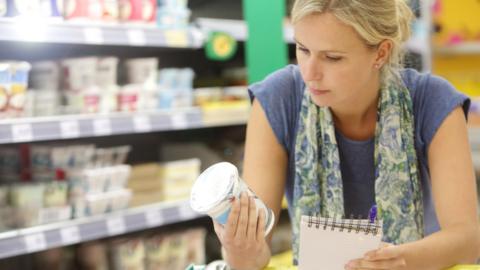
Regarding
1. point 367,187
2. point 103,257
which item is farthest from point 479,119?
point 367,187

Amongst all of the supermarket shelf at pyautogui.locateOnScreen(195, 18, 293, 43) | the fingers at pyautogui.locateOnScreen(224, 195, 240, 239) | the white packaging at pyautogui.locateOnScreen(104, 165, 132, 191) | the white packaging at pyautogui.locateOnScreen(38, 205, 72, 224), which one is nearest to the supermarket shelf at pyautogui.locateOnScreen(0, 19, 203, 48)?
the supermarket shelf at pyautogui.locateOnScreen(195, 18, 293, 43)

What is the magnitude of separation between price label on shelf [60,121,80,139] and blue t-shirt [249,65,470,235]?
114cm

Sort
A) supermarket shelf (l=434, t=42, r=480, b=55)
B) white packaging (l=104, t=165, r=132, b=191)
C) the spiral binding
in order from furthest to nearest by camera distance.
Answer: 1. supermarket shelf (l=434, t=42, r=480, b=55)
2. white packaging (l=104, t=165, r=132, b=191)
3. the spiral binding

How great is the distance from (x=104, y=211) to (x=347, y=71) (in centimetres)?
162

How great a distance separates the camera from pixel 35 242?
242cm

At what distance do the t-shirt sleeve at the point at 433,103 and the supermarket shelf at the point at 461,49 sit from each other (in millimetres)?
2968

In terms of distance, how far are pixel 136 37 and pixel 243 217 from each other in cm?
172

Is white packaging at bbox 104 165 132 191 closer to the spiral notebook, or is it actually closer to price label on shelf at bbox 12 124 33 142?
price label on shelf at bbox 12 124 33 142

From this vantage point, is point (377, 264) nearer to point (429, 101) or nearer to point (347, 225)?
point (347, 225)

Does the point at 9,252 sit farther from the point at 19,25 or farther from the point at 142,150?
the point at 142,150

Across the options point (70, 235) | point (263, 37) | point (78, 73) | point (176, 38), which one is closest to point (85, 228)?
point (70, 235)

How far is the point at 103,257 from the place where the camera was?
288 centimetres

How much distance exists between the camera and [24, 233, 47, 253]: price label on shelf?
7.84 feet

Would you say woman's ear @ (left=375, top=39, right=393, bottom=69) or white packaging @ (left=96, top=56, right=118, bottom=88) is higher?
woman's ear @ (left=375, top=39, right=393, bottom=69)
